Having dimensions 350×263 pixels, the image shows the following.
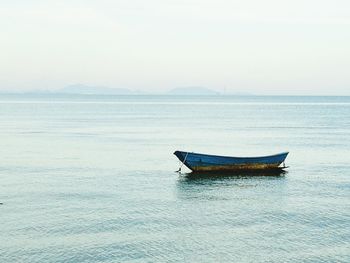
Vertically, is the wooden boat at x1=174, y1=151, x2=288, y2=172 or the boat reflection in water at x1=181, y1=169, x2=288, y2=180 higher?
the wooden boat at x1=174, y1=151, x2=288, y2=172

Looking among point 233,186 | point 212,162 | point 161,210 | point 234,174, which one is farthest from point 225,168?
point 161,210

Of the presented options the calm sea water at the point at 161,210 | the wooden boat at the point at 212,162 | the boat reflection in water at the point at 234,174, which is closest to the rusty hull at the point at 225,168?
the wooden boat at the point at 212,162

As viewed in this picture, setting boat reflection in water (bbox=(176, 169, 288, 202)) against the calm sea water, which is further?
boat reflection in water (bbox=(176, 169, 288, 202))

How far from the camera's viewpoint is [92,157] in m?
60.7

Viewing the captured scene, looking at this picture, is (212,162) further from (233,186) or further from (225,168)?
(233,186)

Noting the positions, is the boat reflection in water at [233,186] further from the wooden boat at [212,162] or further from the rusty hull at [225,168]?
the wooden boat at [212,162]

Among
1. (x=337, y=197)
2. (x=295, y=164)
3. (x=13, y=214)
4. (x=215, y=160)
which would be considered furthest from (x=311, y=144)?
(x=13, y=214)

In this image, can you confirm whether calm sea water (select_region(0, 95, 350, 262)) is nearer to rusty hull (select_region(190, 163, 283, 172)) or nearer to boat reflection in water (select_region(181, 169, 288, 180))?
boat reflection in water (select_region(181, 169, 288, 180))

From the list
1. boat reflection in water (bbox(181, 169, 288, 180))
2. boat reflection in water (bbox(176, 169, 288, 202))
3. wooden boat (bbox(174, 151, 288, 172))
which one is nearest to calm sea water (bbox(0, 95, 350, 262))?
boat reflection in water (bbox(176, 169, 288, 202))

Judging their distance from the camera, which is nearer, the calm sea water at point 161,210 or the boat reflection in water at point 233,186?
the calm sea water at point 161,210

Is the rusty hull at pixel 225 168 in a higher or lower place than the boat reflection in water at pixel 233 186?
higher

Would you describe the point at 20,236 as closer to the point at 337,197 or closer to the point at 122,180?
the point at 122,180

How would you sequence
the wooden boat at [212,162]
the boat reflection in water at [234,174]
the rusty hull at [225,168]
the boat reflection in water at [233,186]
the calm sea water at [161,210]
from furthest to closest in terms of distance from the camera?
the rusty hull at [225,168] < the wooden boat at [212,162] < the boat reflection in water at [234,174] < the boat reflection in water at [233,186] < the calm sea water at [161,210]

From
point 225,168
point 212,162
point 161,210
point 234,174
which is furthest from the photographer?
point 225,168
